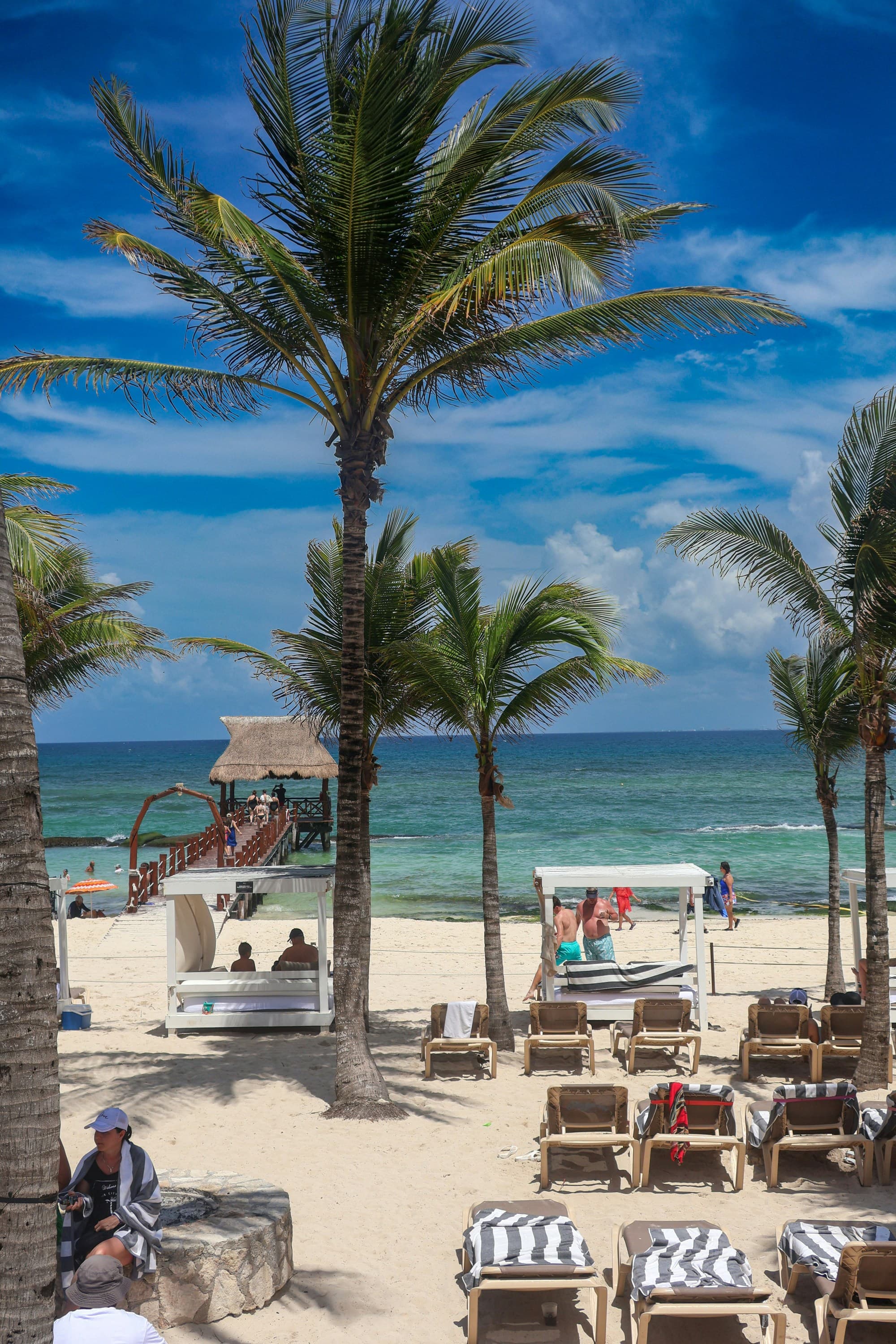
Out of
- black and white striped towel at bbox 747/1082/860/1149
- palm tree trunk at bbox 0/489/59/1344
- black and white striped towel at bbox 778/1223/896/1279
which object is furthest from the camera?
black and white striped towel at bbox 747/1082/860/1149

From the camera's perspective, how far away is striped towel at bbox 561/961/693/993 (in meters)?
12.3

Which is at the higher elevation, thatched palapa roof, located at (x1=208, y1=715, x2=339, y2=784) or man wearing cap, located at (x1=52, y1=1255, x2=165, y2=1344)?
thatched palapa roof, located at (x1=208, y1=715, x2=339, y2=784)

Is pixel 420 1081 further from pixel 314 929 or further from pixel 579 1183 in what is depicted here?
pixel 314 929

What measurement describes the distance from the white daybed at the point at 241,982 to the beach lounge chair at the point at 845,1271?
6.80 meters

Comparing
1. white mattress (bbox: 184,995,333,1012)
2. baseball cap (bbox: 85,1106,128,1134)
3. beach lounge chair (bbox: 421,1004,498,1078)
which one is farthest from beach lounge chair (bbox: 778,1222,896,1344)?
white mattress (bbox: 184,995,333,1012)

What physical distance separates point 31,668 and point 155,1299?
870cm

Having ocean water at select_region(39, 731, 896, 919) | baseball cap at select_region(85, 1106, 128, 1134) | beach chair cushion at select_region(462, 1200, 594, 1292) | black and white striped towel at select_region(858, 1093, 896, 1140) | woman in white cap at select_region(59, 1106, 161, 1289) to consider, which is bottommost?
ocean water at select_region(39, 731, 896, 919)

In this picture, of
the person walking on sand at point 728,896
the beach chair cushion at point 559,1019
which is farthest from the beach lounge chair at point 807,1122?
the person walking on sand at point 728,896

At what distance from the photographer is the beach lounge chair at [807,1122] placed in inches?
280

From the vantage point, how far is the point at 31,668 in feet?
40.7

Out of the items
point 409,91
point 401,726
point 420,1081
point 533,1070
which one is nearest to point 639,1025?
point 533,1070

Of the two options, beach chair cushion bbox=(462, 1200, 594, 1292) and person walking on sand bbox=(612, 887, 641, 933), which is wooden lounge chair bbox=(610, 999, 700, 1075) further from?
person walking on sand bbox=(612, 887, 641, 933)

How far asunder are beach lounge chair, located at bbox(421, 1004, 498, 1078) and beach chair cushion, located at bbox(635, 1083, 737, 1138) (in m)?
2.70

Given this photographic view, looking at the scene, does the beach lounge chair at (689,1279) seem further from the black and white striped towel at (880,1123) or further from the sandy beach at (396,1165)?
the black and white striped towel at (880,1123)
